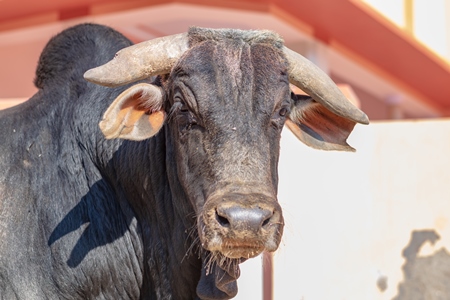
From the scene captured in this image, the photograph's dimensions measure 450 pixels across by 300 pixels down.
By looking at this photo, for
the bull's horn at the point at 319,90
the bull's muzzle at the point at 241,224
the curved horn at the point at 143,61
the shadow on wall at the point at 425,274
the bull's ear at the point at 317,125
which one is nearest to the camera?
the bull's muzzle at the point at 241,224

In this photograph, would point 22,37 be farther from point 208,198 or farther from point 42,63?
point 208,198

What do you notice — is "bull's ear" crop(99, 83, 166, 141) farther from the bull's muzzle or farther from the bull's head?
the bull's muzzle

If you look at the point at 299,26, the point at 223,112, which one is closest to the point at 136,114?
the point at 223,112

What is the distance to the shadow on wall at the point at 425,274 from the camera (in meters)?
6.76

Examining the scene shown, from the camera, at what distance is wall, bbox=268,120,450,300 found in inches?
267

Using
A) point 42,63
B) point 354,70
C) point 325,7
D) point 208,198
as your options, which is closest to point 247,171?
point 208,198

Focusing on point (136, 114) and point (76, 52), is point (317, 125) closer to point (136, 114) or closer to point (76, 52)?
point (136, 114)

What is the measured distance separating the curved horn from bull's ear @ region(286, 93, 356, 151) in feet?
2.34

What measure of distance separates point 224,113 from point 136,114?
515mm

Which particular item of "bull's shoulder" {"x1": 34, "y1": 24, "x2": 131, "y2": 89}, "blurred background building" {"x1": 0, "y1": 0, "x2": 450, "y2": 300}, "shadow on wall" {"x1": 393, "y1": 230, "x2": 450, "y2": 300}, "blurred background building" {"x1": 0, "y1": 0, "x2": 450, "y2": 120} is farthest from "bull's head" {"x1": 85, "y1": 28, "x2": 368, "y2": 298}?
"blurred background building" {"x1": 0, "y1": 0, "x2": 450, "y2": 120}

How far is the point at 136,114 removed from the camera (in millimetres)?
4652

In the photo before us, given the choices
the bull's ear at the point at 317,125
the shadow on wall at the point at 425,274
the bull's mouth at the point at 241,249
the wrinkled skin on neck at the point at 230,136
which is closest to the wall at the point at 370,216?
the shadow on wall at the point at 425,274

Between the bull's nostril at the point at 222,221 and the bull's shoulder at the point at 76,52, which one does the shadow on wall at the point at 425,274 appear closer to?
the bull's shoulder at the point at 76,52

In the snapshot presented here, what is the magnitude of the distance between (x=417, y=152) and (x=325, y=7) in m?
3.47
